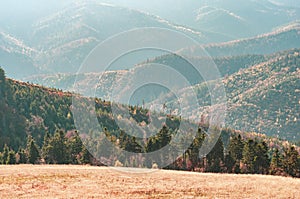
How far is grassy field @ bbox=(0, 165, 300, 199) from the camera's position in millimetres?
69375

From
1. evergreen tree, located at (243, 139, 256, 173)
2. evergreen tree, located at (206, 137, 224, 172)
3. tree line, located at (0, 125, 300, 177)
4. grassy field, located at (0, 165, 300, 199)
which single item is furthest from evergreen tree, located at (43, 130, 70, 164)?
evergreen tree, located at (243, 139, 256, 173)

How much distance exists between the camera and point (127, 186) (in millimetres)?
76062

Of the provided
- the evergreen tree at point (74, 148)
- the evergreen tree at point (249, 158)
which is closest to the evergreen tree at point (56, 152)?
the evergreen tree at point (74, 148)

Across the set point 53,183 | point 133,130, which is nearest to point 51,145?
point 133,130

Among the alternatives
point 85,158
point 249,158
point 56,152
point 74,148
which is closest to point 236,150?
point 249,158

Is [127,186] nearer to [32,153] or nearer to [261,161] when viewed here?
[261,161]

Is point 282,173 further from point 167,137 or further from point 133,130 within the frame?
point 133,130

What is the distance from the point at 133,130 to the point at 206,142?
226 ft

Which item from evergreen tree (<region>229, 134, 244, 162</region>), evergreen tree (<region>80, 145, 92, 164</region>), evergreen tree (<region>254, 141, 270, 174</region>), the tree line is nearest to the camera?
the tree line

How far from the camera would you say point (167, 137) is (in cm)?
14388

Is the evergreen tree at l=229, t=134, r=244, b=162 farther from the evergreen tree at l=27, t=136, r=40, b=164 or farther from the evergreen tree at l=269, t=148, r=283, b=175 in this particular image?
Answer: the evergreen tree at l=27, t=136, r=40, b=164

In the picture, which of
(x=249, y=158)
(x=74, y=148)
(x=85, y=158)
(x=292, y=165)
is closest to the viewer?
(x=292, y=165)

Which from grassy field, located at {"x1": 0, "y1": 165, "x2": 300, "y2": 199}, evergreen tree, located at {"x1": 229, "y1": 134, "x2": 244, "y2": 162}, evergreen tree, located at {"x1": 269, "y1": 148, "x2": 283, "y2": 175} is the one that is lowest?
grassy field, located at {"x1": 0, "y1": 165, "x2": 300, "y2": 199}

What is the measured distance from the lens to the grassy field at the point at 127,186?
6938cm
